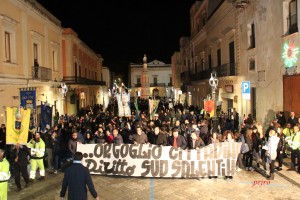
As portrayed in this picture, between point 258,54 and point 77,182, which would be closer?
point 77,182

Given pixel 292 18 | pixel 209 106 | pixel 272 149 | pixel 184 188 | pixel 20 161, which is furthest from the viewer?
pixel 209 106

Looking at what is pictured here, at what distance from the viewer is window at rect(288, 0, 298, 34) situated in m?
14.4

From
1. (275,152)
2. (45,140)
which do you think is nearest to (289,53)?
(275,152)

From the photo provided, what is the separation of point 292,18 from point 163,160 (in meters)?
8.92

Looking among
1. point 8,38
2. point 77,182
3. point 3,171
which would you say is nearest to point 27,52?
point 8,38

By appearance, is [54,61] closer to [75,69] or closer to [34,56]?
[34,56]

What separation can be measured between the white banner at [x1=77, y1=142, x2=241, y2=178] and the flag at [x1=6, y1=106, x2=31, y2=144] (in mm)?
1986

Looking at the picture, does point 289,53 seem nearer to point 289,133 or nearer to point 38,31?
point 289,133

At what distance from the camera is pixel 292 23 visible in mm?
14727

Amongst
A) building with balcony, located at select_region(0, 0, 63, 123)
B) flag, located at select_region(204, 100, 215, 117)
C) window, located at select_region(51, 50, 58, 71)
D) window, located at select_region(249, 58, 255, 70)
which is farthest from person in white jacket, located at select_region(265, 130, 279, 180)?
window, located at select_region(51, 50, 58, 71)

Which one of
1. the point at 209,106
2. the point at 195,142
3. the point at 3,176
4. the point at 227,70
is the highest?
the point at 227,70

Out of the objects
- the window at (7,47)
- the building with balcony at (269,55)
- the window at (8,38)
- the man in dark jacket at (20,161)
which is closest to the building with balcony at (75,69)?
the window at (8,38)

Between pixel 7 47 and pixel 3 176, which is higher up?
pixel 7 47

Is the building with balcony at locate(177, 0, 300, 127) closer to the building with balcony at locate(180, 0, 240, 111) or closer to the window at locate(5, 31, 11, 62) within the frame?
the building with balcony at locate(180, 0, 240, 111)
